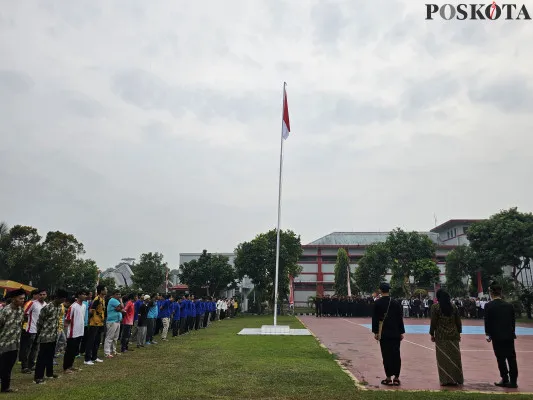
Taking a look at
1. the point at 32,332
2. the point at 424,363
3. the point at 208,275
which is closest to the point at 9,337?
the point at 32,332

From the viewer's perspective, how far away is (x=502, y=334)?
759 centimetres

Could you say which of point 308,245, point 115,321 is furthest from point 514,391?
point 308,245

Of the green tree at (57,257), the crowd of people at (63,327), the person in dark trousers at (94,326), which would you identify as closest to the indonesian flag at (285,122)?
the crowd of people at (63,327)

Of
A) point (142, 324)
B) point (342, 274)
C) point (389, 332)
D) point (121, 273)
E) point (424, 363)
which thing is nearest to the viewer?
point (389, 332)

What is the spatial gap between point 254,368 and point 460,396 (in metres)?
3.92

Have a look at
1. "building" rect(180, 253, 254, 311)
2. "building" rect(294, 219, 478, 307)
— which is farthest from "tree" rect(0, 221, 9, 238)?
"building" rect(294, 219, 478, 307)

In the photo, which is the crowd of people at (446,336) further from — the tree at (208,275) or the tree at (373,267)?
the tree at (373,267)

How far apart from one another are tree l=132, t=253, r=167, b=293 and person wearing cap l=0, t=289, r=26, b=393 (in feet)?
121

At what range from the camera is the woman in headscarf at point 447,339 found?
7375 mm

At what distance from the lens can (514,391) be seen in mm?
6863

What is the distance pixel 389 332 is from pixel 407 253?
122ft

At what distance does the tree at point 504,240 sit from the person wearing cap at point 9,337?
31446mm

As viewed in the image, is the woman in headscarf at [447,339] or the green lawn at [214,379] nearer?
the green lawn at [214,379]

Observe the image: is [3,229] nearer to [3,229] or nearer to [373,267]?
[3,229]
